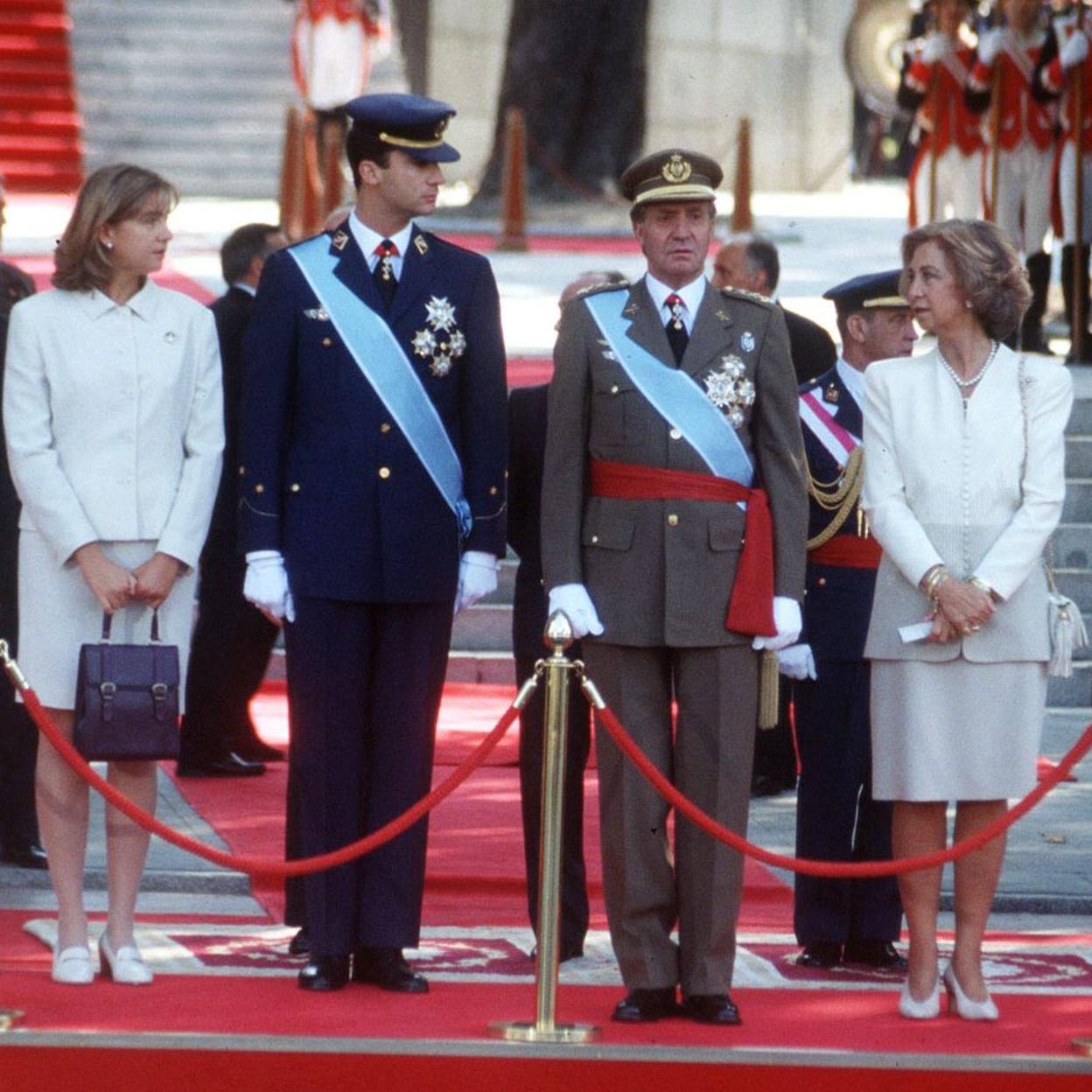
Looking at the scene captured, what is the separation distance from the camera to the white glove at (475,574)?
25.5 feet

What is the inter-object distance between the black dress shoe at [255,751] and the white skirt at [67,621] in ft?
10.5

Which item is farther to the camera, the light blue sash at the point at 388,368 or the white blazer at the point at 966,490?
the light blue sash at the point at 388,368

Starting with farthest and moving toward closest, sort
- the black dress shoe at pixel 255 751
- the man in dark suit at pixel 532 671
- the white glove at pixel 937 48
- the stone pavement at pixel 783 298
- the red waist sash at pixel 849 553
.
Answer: the white glove at pixel 937 48, the black dress shoe at pixel 255 751, the stone pavement at pixel 783 298, the red waist sash at pixel 849 553, the man in dark suit at pixel 532 671

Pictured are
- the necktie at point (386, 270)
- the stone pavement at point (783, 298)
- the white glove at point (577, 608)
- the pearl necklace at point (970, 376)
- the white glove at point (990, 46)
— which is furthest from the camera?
the white glove at point (990, 46)

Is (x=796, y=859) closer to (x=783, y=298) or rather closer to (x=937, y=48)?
(x=937, y=48)

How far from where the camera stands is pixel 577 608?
7348 mm

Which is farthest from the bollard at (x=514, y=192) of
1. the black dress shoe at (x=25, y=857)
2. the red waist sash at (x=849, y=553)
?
the red waist sash at (x=849, y=553)

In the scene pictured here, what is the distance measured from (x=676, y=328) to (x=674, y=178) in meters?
0.36

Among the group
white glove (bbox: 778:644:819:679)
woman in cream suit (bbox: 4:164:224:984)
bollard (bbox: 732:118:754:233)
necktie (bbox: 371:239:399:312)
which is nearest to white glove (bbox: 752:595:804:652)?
white glove (bbox: 778:644:819:679)

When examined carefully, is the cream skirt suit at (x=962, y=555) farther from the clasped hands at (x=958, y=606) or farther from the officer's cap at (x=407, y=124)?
the officer's cap at (x=407, y=124)

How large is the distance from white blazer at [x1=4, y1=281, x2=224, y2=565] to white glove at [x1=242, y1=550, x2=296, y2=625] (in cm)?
17

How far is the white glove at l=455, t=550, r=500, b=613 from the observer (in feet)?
25.5

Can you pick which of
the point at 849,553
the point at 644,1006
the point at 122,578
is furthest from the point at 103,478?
the point at 849,553

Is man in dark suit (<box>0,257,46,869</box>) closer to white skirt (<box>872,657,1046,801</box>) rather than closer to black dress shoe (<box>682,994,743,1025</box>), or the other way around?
black dress shoe (<box>682,994,743,1025</box>)
